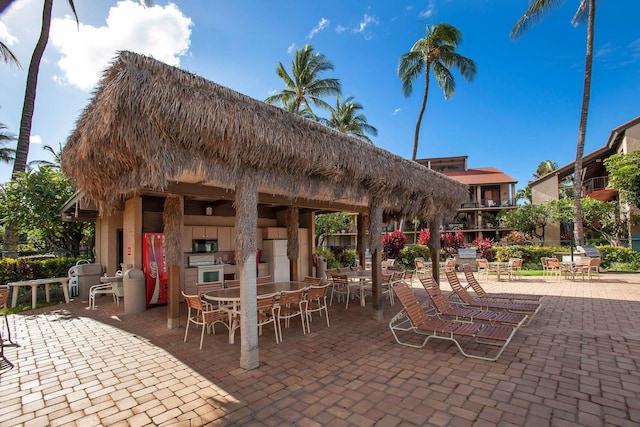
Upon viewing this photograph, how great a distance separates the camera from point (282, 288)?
20.2ft

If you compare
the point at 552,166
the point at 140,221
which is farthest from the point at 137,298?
the point at 552,166

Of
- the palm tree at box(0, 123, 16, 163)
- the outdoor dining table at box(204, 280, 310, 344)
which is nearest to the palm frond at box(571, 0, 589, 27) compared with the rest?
the outdoor dining table at box(204, 280, 310, 344)

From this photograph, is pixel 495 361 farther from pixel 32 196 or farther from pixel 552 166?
pixel 552 166

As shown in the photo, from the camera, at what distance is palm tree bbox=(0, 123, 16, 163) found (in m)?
25.6

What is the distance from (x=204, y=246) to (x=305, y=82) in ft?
48.6

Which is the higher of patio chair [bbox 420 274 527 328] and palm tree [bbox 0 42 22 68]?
palm tree [bbox 0 42 22 68]

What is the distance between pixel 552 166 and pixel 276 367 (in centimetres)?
4651

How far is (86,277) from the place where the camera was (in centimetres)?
1006

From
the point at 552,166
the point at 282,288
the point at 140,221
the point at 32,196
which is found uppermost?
the point at 552,166

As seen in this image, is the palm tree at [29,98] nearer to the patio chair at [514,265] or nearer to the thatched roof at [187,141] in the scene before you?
the thatched roof at [187,141]

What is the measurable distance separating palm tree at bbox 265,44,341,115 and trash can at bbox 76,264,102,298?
1435 cm

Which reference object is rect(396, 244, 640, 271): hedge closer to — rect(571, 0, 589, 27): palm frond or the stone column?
rect(571, 0, 589, 27): palm frond

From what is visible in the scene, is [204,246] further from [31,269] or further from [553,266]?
[553,266]

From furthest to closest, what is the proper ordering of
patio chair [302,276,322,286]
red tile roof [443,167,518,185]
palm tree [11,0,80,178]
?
red tile roof [443,167,518,185] < palm tree [11,0,80,178] < patio chair [302,276,322,286]
